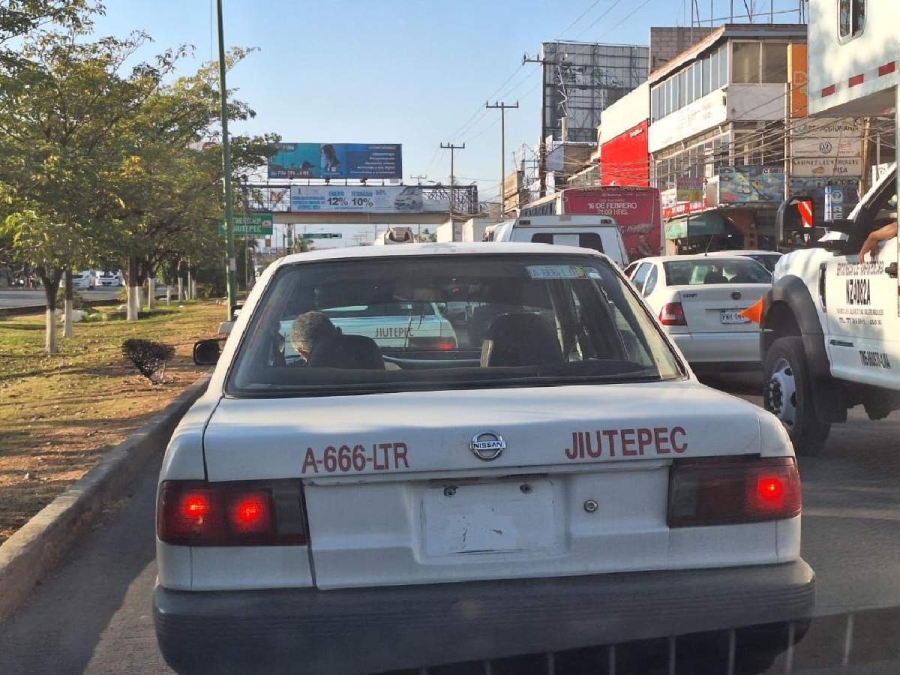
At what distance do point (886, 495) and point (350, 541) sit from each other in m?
4.88

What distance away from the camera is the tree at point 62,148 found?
13.1 m

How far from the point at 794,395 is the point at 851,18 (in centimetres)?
268

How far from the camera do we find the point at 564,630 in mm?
2713

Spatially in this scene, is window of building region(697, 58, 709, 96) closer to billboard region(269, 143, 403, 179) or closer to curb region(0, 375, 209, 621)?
curb region(0, 375, 209, 621)

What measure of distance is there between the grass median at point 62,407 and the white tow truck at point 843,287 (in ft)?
17.1

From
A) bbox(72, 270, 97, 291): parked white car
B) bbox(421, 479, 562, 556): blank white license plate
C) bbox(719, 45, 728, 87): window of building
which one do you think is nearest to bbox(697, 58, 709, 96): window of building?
bbox(719, 45, 728, 87): window of building

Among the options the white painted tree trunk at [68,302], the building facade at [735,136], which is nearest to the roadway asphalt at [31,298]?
the white painted tree trunk at [68,302]

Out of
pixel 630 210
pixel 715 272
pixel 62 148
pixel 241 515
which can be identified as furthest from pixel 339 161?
pixel 241 515

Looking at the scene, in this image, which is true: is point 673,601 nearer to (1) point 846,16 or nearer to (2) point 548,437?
(2) point 548,437

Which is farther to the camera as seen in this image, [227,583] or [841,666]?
[841,666]

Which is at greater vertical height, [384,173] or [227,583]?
[384,173]

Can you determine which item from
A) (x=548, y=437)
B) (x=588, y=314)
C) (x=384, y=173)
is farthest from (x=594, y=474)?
(x=384, y=173)

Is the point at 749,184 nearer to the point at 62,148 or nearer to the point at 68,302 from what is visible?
the point at 68,302

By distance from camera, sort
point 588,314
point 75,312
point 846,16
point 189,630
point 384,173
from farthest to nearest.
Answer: point 384,173
point 75,312
point 846,16
point 588,314
point 189,630
